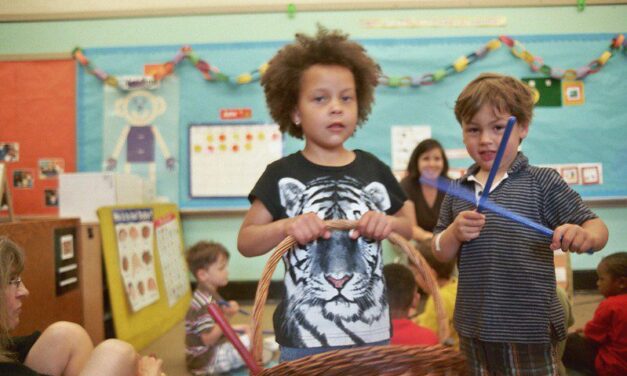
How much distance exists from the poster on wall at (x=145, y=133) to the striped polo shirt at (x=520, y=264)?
2.26 m

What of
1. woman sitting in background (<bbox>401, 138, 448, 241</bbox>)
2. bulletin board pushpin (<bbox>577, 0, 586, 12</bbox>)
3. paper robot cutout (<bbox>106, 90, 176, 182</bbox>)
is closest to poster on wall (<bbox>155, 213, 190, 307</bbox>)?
paper robot cutout (<bbox>106, 90, 176, 182</bbox>)

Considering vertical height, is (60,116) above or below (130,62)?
below

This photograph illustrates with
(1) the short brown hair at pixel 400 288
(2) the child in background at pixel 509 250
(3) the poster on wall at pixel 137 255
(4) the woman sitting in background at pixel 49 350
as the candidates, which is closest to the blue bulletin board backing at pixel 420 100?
(3) the poster on wall at pixel 137 255

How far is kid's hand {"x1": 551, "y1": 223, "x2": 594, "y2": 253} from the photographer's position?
772 millimetres

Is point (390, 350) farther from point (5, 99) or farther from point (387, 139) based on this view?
point (5, 99)

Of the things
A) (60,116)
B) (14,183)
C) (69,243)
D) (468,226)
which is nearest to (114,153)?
(60,116)

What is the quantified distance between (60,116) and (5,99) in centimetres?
28

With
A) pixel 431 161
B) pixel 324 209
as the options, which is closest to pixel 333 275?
pixel 324 209

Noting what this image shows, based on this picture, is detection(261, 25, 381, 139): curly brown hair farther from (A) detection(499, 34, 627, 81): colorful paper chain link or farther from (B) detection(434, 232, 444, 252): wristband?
(A) detection(499, 34, 627, 81): colorful paper chain link

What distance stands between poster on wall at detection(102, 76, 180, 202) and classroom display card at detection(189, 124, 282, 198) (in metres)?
0.13

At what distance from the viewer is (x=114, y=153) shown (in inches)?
114

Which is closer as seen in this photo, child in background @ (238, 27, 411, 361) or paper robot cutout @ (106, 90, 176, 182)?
child in background @ (238, 27, 411, 361)

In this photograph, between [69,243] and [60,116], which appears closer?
[69,243]

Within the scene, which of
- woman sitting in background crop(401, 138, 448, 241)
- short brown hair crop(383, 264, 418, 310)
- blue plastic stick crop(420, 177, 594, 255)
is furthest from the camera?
woman sitting in background crop(401, 138, 448, 241)
